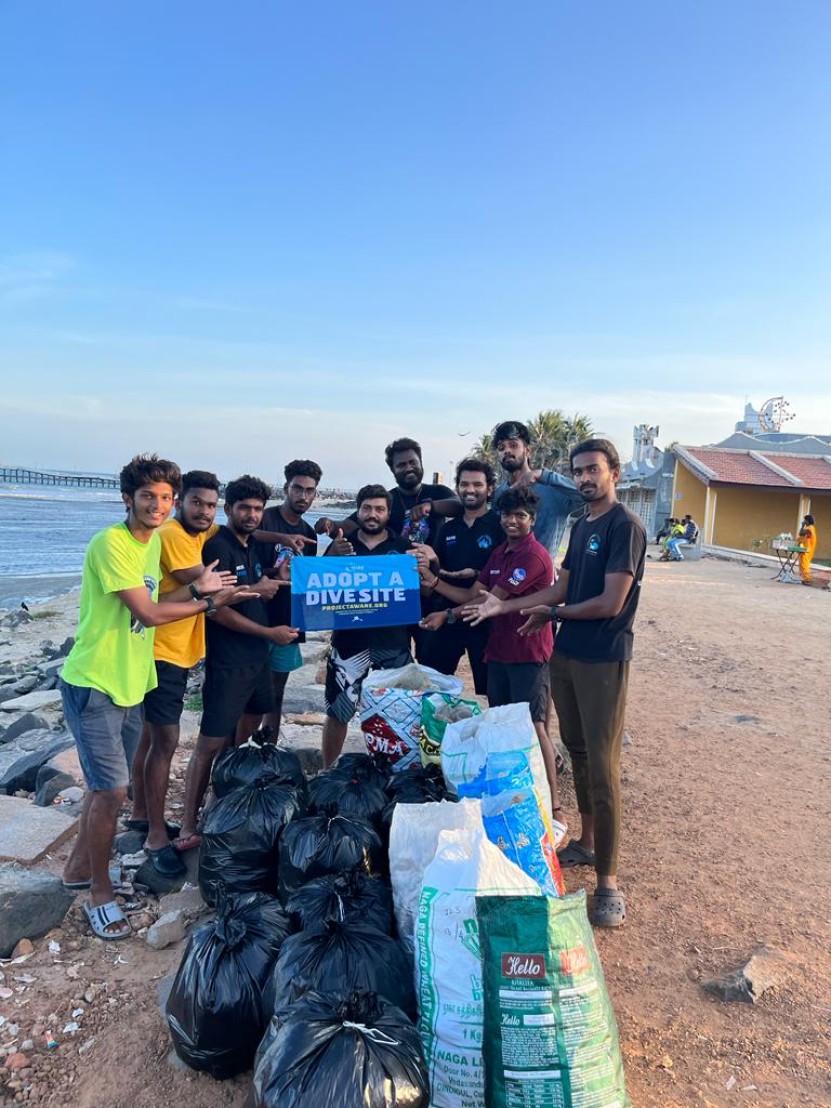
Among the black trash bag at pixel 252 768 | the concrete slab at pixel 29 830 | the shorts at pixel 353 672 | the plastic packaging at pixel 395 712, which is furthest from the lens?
the shorts at pixel 353 672

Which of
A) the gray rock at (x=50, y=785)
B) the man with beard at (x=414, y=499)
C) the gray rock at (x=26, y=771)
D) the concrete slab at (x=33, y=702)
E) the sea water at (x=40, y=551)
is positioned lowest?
the sea water at (x=40, y=551)

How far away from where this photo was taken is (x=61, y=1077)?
2.44 m

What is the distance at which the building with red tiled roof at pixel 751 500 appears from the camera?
94.7ft

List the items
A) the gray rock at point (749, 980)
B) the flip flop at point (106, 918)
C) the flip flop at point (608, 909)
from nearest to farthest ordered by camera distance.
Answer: the gray rock at point (749, 980) < the flip flop at point (106, 918) < the flip flop at point (608, 909)

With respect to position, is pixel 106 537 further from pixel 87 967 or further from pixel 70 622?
pixel 70 622

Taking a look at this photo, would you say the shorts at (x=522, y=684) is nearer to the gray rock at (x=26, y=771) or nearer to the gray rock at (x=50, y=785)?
the gray rock at (x=50, y=785)

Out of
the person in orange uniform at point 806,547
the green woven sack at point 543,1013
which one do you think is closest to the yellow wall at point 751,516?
the person in orange uniform at point 806,547

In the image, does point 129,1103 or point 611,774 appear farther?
point 611,774

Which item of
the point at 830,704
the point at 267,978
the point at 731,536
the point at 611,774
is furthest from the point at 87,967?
the point at 731,536

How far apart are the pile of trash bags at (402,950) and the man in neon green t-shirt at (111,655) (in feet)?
1.58

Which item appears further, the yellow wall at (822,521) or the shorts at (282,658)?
the yellow wall at (822,521)

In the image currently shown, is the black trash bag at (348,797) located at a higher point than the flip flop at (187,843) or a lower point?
higher

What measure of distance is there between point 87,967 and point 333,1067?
5.70 ft

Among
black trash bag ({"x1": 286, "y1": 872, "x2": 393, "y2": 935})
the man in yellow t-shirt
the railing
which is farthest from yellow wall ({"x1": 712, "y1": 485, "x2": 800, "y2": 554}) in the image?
the railing
